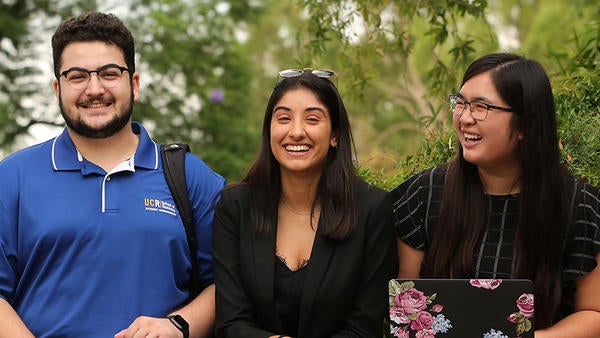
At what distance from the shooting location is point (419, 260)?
3.94 m

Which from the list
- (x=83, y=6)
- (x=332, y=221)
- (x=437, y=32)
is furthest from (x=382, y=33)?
(x=83, y=6)

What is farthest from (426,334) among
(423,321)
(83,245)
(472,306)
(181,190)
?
(83,245)

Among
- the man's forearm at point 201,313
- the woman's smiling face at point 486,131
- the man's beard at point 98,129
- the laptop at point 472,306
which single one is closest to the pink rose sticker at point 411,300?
the laptop at point 472,306

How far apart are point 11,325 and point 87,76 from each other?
1.13 metres

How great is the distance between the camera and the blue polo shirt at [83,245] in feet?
12.3

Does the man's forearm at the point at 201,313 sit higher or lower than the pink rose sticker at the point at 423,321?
lower

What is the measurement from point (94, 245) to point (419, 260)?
1439mm

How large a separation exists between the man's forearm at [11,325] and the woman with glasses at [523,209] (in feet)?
5.83

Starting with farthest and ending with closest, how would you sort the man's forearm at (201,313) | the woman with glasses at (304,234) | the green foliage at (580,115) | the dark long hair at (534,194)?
1. the green foliage at (580,115)
2. the man's forearm at (201,313)
3. the woman with glasses at (304,234)
4. the dark long hair at (534,194)

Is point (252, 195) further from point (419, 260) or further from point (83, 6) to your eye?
point (83, 6)

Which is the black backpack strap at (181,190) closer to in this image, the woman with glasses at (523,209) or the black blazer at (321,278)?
the black blazer at (321,278)

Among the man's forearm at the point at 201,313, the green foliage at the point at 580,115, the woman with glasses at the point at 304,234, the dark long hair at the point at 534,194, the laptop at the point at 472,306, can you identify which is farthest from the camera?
the green foliage at the point at 580,115

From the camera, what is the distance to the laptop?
3.41 metres

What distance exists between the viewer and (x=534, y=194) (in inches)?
145
